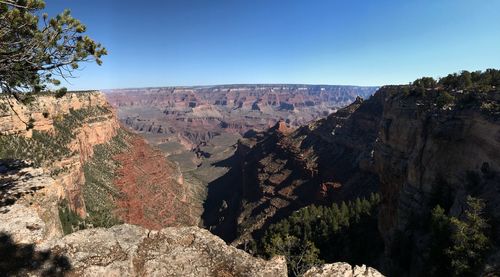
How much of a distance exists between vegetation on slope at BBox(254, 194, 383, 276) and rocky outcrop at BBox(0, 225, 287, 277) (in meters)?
26.6

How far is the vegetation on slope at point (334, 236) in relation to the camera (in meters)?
39.5

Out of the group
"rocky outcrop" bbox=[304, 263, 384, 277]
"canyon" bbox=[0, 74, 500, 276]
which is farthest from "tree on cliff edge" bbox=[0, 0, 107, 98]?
"rocky outcrop" bbox=[304, 263, 384, 277]

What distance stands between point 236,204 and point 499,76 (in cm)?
8207

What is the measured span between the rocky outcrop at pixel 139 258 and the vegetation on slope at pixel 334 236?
87.4 ft

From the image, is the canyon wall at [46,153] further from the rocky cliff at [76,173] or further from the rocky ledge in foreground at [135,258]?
the rocky ledge in foreground at [135,258]

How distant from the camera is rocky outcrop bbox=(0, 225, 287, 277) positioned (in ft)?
31.7

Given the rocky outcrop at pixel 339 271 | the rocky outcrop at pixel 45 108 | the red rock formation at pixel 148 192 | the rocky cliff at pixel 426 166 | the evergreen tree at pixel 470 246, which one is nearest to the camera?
the rocky outcrop at pixel 339 271

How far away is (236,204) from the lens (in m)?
104

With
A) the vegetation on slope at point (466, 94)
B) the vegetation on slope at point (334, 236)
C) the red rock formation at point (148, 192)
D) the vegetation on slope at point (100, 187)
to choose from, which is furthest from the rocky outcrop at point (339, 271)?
the red rock formation at point (148, 192)

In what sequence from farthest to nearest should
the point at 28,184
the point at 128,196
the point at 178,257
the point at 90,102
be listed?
the point at 90,102
the point at 128,196
the point at 28,184
the point at 178,257

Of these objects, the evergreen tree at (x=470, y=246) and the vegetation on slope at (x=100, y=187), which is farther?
the vegetation on slope at (x=100, y=187)

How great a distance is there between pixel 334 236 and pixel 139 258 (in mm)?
40198

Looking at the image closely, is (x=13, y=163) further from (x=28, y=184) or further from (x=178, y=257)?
(x=178, y=257)

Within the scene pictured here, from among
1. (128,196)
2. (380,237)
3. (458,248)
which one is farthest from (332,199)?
(458,248)
